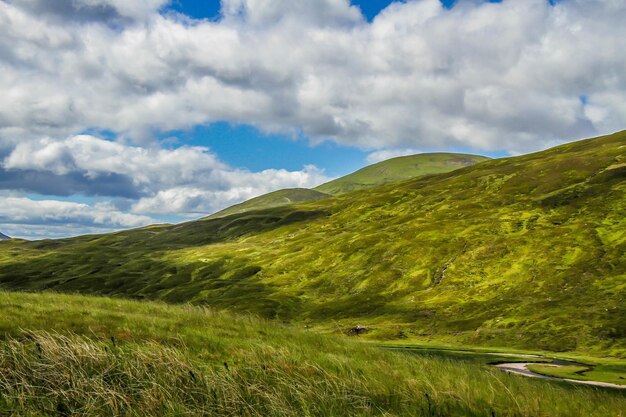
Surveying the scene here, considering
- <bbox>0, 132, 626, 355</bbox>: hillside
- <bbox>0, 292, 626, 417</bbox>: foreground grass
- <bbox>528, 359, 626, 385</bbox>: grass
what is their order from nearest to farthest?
1. <bbox>0, 292, 626, 417</bbox>: foreground grass
2. <bbox>528, 359, 626, 385</bbox>: grass
3. <bbox>0, 132, 626, 355</bbox>: hillside

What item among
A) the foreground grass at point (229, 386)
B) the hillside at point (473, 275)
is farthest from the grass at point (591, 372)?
the foreground grass at point (229, 386)

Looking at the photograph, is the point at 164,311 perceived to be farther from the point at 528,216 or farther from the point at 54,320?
the point at 528,216

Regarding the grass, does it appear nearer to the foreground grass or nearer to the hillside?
the hillside

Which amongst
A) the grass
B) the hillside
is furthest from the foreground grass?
the hillside

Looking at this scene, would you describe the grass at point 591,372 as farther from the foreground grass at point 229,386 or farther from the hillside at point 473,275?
the foreground grass at point 229,386

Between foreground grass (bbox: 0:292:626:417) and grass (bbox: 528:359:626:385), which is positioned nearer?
foreground grass (bbox: 0:292:626:417)

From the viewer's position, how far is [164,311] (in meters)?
26.6

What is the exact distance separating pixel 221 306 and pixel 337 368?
406 feet

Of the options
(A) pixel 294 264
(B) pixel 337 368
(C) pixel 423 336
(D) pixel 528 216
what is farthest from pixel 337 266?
(B) pixel 337 368

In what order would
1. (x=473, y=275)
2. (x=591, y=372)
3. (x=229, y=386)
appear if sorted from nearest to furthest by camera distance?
(x=229, y=386)
(x=591, y=372)
(x=473, y=275)

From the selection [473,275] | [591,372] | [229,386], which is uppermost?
[229,386]

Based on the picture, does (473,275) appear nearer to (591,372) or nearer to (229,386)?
(591,372)

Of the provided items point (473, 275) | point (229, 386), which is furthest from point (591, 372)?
point (473, 275)

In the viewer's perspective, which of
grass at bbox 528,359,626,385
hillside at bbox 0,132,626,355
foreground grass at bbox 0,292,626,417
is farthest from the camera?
hillside at bbox 0,132,626,355
